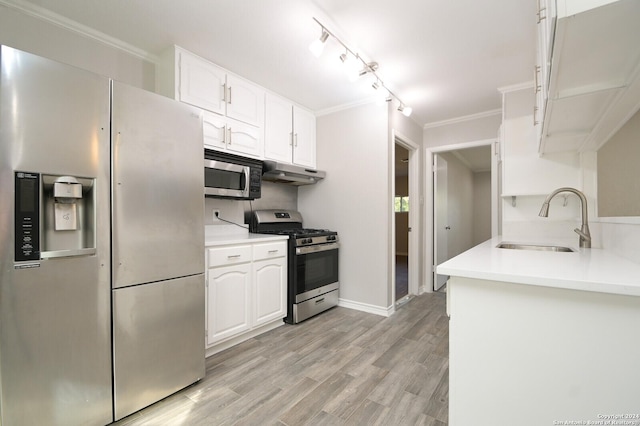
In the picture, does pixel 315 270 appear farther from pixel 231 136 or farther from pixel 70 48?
pixel 70 48

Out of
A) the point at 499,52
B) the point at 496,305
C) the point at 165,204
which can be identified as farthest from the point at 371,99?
the point at 496,305

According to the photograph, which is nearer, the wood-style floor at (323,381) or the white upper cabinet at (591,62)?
the white upper cabinet at (591,62)

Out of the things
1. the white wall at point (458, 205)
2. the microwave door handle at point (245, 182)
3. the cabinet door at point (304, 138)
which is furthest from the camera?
the white wall at point (458, 205)

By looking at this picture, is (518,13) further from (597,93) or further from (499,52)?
(597,93)

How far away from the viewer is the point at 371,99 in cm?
303

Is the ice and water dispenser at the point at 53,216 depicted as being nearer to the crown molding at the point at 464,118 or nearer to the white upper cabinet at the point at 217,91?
the white upper cabinet at the point at 217,91

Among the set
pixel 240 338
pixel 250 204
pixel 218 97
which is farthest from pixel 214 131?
pixel 240 338

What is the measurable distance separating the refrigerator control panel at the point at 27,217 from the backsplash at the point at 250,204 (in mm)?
1385

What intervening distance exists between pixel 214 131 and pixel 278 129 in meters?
0.80

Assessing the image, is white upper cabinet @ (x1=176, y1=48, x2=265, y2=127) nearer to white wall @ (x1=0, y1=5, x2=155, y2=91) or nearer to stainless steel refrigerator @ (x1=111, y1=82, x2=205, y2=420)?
white wall @ (x1=0, y1=5, x2=155, y2=91)

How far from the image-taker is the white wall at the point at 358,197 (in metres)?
2.97

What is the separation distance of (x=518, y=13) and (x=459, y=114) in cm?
188

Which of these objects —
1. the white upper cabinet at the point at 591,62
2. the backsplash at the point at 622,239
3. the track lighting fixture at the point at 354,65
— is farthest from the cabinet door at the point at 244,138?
the backsplash at the point at 622,239

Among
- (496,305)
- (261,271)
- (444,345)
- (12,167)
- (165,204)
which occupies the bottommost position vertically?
(444,345)
